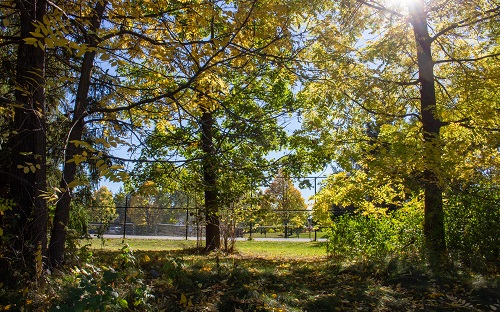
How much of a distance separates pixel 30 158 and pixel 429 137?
6.03 meters

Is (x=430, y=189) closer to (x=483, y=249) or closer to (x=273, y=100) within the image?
(x=483, y=249)

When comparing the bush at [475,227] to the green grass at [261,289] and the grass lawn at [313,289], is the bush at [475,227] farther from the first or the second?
the green grass at [261,289]

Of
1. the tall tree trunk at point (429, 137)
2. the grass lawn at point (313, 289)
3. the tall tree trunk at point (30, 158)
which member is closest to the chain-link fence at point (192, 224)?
the tall tree trunk at point (30, 158)

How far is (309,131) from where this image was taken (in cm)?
873

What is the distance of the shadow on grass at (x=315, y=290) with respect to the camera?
4.50 meters

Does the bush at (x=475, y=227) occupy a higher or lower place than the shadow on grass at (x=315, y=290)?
higher

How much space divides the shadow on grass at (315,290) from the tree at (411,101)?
888 mm

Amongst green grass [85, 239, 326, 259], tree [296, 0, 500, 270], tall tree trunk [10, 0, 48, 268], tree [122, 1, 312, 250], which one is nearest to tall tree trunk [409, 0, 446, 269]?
tree [296, 0, 500, 270]

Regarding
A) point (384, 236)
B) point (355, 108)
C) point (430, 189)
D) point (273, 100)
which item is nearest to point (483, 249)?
point (430, 189)

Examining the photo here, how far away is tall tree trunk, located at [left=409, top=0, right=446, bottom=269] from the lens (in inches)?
271

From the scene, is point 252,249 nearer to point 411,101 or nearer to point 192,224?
point 192,224

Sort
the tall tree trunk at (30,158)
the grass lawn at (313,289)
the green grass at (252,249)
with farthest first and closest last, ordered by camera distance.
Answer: the green grass at (252,249) < the tall tree trunk at (30,158) < the grass lawn at (313,289)

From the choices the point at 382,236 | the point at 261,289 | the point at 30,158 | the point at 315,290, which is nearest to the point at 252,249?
the point at 382,236

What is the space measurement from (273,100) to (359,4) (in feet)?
9.86
